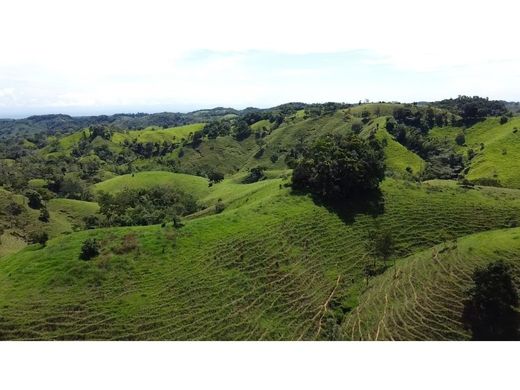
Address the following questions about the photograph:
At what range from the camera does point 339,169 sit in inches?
1682

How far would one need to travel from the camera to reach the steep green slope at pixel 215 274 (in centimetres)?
2538

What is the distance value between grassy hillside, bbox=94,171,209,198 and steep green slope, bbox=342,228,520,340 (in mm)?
54404

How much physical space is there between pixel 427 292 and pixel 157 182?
2716 inches

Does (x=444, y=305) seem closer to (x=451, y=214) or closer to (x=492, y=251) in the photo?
(x=492, y=251)

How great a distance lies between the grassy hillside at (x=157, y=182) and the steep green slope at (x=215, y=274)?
4420cm

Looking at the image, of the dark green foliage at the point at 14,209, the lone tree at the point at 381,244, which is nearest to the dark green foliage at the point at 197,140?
the dark green foliage at the point at 14,209

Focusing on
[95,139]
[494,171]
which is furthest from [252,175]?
[95,139]

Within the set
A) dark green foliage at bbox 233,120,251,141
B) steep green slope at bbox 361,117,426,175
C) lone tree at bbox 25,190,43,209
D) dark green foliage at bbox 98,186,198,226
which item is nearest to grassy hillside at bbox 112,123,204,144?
dark green foliage at bbox 233,120,251,141

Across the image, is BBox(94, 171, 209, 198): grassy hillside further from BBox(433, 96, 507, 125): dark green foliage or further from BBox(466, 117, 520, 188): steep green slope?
BBox(433, 96, 507, 125): dark green foliage

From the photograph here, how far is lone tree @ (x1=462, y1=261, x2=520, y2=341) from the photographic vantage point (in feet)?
76.7

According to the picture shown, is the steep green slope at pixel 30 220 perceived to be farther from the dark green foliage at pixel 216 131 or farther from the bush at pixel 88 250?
the dark green foliage at pixel 216 131

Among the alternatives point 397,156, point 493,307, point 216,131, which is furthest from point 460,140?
point 493,307

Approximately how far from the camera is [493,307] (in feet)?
78.5

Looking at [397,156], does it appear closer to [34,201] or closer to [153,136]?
[34,201]
